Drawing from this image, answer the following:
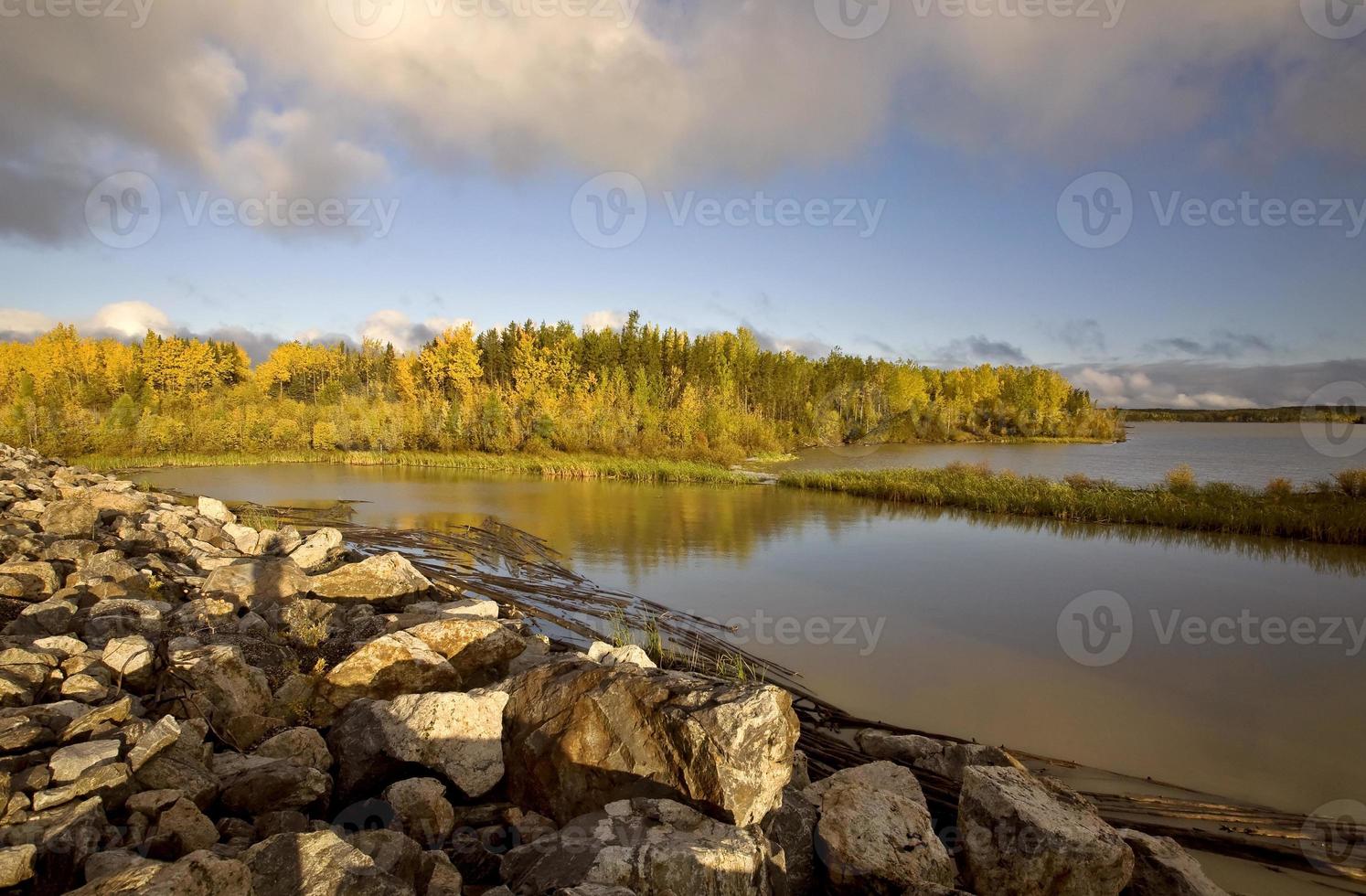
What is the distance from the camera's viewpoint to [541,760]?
3.83 meters

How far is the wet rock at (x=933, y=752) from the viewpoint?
15.9 ft

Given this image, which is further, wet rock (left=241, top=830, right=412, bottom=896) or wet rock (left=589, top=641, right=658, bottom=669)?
wet rock (left=589, top=641, right=658, bottom=669)

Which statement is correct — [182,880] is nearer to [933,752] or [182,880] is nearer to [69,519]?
[933,752]

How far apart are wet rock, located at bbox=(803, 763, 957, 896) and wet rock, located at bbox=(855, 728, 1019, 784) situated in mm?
1327

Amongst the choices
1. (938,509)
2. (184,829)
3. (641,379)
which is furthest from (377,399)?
(184,829)

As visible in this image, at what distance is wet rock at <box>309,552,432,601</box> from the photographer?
7586 millimetres

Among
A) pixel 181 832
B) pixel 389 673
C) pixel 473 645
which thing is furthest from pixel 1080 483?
pixel 181 832

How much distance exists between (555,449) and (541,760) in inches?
1467

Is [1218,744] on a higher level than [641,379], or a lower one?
lower

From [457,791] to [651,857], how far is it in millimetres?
1671

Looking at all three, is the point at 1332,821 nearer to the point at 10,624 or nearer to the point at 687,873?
the point at 687,873

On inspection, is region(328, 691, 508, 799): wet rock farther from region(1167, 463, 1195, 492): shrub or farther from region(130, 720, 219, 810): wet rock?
region(1167, 463, 1195, 492): shrub

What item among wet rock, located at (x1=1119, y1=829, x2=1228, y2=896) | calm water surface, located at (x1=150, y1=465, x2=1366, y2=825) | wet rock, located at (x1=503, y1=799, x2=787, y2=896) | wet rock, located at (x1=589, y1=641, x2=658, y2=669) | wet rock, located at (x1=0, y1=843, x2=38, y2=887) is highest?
wet rock, located at (x1=0, y1=843, x2=38, y2=887)

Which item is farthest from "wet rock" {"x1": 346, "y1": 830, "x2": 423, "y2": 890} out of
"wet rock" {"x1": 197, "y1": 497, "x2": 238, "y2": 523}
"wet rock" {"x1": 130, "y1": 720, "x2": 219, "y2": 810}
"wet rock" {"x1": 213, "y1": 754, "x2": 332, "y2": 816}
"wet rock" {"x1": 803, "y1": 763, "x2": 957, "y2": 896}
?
"wet rock" {"x1": 197, "y1": 497, "x2": 238, "y2": 523}
